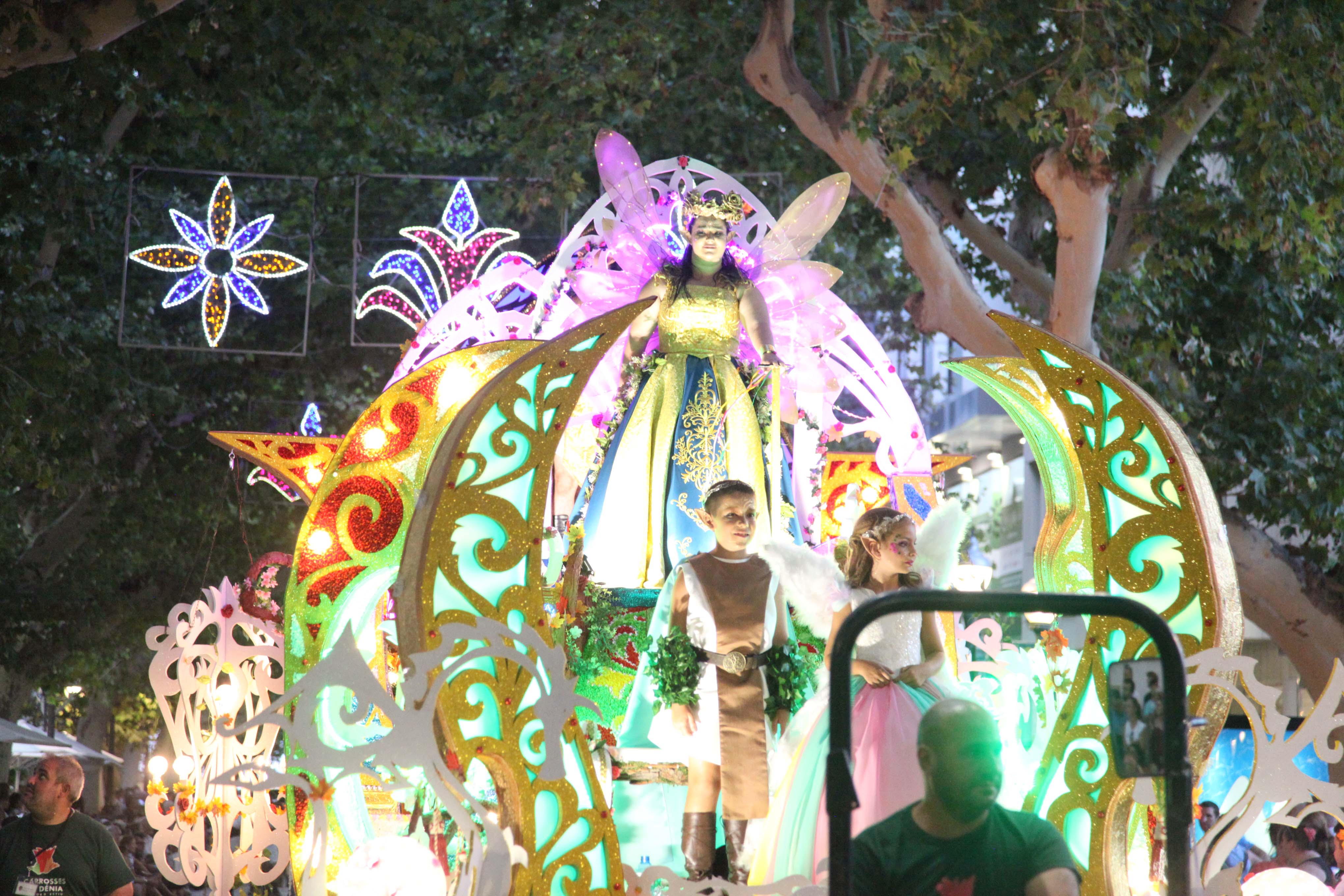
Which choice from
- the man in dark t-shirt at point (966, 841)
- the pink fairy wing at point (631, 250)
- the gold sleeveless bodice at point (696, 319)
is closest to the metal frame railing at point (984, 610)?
the man in dark t-shirt at point (966, 841)

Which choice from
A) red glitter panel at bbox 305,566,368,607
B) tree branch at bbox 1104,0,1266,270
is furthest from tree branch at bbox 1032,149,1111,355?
red glitter panel at bbox 305,566,368,607

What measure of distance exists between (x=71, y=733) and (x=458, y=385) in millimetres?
35090

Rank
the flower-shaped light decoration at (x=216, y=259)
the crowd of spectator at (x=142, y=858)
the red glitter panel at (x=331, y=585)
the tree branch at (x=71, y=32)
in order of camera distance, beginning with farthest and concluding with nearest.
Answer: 1. the crowd of spectator at (x=142, y=858)
2. the flower-shaped light decoration at (x=216, y=259)
3. the tree branch at (x=71, y=32)
4. the red glitter panel at (x=331, y=585)

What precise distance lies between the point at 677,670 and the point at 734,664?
25 centimetres

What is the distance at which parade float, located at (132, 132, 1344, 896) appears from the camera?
5.24m

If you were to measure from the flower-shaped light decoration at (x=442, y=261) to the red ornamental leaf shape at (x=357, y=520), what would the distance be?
328 cm

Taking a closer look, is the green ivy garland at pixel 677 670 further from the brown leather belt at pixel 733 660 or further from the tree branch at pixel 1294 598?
the tree branch at pixel 1294 598

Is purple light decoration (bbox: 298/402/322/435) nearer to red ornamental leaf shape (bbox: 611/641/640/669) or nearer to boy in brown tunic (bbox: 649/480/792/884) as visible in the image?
red ornamental leaf shape (bbox: 611/641/640/669)

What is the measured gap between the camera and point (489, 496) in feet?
18.2

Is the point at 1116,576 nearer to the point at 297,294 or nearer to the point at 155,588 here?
the point at 297,294

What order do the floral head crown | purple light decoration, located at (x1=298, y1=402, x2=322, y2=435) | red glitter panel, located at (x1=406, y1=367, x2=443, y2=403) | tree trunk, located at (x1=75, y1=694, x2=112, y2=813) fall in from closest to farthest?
red glitter panel, located at (x1=406, y1=367, x2=443, y2=403) < the floral head crown < purple light decoration, located at (x1=298, y1=402, x2=322, y2=435) < tree trunk, located at (x1=75, y1=694, x2=112, y2=813)

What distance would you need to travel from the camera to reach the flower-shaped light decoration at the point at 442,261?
10.8 m

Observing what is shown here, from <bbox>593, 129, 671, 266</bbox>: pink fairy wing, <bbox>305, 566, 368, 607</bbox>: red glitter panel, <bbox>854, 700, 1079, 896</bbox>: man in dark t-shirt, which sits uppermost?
<bbox>593, 129, 671, 266</bbox>: pink fairy wing

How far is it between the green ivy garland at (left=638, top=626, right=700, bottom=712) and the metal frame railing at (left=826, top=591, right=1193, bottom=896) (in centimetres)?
341
